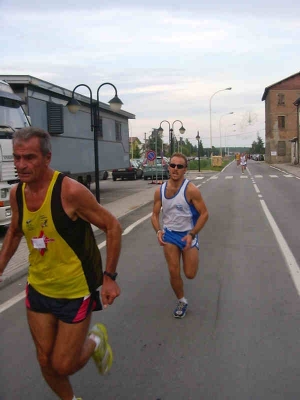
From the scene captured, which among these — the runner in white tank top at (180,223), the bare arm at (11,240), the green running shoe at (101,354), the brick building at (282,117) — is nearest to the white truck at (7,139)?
the runner in white tank top at (180,223)

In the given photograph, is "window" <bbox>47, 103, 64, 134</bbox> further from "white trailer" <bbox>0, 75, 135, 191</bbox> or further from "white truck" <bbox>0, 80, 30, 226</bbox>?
"white truck" <bbox>0, 80, 30, 226</bbox>

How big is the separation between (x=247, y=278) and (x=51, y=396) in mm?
3948

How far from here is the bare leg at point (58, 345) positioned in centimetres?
290

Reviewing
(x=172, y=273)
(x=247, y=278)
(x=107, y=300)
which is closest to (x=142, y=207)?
(x=247, y=278)

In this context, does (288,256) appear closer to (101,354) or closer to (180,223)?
(180,223)

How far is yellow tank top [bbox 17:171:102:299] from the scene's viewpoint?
2834 millimetres

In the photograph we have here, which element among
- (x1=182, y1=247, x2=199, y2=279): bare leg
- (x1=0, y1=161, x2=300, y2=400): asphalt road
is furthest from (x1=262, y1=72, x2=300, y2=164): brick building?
(x1=182, y1=247, x2=199, y2=279): bare leg

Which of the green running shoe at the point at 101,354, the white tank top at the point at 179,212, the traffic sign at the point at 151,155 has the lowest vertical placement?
the green running shoe at the point at 101,354

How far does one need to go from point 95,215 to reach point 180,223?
242cm

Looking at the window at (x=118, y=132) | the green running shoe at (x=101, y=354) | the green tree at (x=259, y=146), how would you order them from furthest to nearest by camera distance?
the green tree at (x=259, y=146) → the window at (x=118, y=132) → the green running shoe at (x=101, y=354)

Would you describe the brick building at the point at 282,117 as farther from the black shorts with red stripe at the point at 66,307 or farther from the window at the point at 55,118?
the black shorts with red stripe at the point at 66,307

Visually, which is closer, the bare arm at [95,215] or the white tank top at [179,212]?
the bare arm at [95,215]

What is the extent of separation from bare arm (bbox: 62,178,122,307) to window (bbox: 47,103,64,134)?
13.5 meters

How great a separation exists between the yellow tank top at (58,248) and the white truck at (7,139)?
25.1 ft
